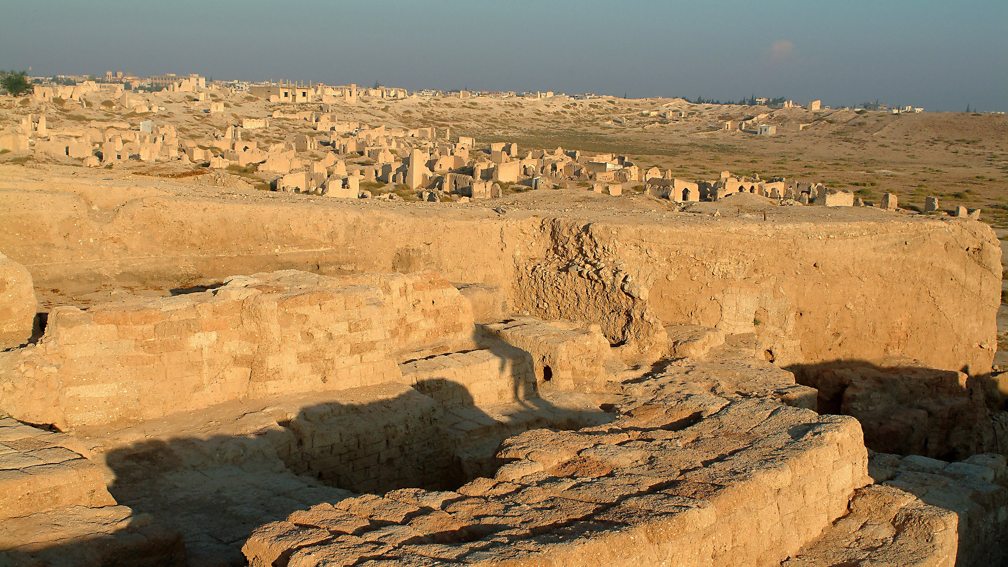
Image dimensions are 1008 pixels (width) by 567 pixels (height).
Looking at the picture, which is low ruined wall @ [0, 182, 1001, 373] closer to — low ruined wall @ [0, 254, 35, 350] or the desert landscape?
the desert landscape

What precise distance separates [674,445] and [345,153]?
28.2 m

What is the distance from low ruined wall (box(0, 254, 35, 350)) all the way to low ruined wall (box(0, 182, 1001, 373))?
3.25 metres

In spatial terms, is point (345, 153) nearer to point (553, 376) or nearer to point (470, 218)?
point (470, 218)

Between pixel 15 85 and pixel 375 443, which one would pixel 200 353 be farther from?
pixel 15 85

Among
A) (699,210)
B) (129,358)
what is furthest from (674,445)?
(699,210)

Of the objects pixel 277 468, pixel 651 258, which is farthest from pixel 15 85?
pixel 277 468

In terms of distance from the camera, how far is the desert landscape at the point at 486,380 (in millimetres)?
4848

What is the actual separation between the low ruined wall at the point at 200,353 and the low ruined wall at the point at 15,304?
1.26 m

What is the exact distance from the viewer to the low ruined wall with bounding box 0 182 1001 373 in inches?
449

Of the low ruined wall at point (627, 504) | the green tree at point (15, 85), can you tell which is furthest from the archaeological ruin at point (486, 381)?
the green tree at point (15, 85)

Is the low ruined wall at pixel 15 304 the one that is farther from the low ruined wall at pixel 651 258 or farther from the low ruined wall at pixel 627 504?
the low ruined wall at pixel 627 504

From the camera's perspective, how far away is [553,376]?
9570 millimetres

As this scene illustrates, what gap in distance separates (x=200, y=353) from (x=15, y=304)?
1970mm

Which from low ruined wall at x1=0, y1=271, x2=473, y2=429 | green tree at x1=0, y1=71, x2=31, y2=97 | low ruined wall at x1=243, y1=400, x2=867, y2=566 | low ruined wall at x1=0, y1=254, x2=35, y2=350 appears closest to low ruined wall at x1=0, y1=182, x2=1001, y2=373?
low ruined wall at x1=0, y1=254, x2=35, y2=350
